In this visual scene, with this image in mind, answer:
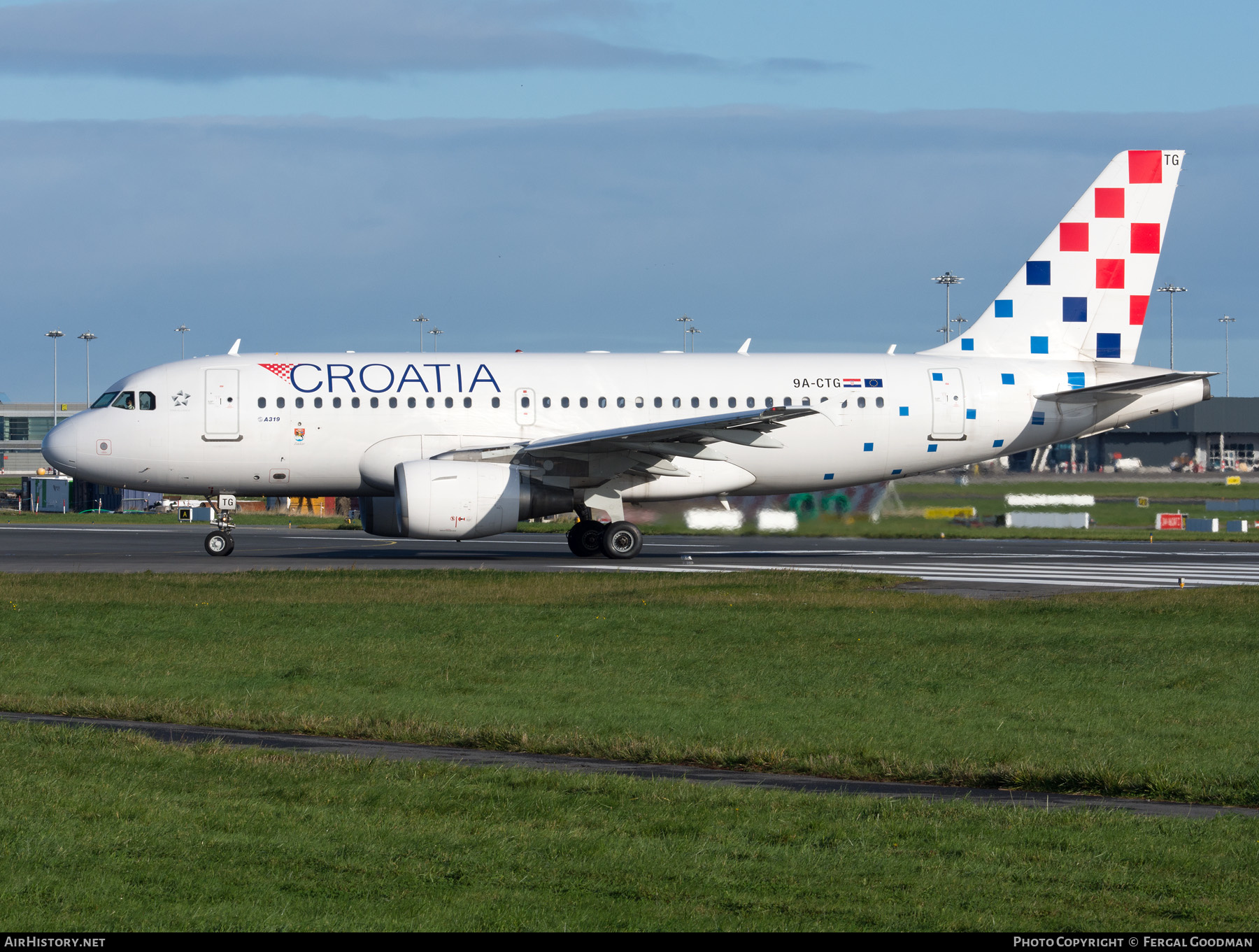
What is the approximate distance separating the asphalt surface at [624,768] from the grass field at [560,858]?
1.60 ft

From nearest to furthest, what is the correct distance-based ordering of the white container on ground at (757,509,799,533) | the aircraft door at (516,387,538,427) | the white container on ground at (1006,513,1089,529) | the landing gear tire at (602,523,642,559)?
the landing gear tire at (602,523,642,559), the aircraft door at (516,387,538,427), the white container on ground at (757,509,799,533), the white container on ground at (1006,513,1089,529)

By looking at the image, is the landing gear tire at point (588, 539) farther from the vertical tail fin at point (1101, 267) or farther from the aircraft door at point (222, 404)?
the vertical tail fin at point (1101, 267)

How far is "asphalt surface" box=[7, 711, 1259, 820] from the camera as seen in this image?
8703 millimetres

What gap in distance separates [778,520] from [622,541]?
5.52m

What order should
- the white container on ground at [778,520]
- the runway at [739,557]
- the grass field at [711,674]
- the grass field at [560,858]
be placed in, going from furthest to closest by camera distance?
the white container on ground at [778,520] → the runway at [739,557] → the grass field at [711,674] → the grass field at [560,858]

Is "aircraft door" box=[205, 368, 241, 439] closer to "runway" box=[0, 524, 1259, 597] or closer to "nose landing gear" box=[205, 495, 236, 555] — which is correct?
"nose landing gear" box=[205, 495, 236, 555]

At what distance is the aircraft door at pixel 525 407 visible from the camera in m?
29.7

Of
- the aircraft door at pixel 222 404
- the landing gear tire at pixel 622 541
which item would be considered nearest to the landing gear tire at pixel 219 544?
the aircraft door at pixel 222 404

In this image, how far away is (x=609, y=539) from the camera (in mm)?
29609

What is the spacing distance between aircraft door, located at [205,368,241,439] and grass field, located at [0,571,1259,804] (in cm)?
766

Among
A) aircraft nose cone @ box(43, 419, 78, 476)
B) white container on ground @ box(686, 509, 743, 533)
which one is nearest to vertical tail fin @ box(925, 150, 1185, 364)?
white container on ground @ box(686, 509, 743, 533)

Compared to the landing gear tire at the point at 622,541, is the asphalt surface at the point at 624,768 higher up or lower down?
lower down

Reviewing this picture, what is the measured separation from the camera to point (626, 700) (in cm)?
1263

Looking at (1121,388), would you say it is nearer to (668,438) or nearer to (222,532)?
(668,438)
